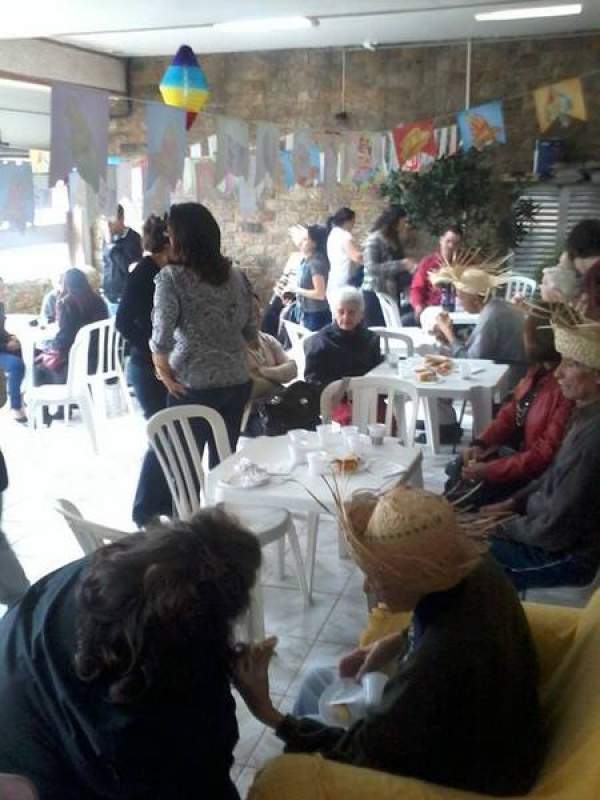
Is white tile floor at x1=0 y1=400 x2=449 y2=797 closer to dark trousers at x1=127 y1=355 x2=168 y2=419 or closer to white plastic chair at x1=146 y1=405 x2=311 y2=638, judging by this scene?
white plastic chair at x1=146 y1=405 x2=311 y2=638

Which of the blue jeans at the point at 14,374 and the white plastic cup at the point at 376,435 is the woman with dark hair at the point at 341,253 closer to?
the blue jeans at the point at 14,374

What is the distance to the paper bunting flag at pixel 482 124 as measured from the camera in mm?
6391

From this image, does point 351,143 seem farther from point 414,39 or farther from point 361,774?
point 361,774

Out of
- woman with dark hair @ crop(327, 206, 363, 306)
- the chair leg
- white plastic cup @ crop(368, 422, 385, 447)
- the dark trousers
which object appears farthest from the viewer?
woman with dark hair @ crop(327, 206, 363, 306)

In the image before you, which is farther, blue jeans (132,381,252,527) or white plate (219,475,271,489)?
blue jeans (132,381,252,527)

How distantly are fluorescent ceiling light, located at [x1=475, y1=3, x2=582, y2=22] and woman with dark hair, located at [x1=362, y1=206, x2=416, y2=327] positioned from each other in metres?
1.66

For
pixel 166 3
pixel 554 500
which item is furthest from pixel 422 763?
pixel 166 3

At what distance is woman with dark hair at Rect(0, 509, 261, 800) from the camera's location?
3.79 feet

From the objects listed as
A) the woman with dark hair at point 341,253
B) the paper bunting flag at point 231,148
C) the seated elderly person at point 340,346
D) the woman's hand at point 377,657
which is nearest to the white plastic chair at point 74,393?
the paper bunting flag at point 231,148

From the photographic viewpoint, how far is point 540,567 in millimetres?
2352

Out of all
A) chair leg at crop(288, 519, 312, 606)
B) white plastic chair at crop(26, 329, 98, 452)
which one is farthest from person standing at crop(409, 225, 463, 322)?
chair leg at crop(288, 519, 312, 606)

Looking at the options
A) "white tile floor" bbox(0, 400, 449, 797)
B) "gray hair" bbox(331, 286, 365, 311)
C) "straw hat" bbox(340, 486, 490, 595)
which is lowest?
"white tile floor" bbox(0, 400, 449, 797)

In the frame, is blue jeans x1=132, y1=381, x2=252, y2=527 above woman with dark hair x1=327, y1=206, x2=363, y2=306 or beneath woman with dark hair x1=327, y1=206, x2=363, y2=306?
beneath

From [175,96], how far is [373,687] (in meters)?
4.08
